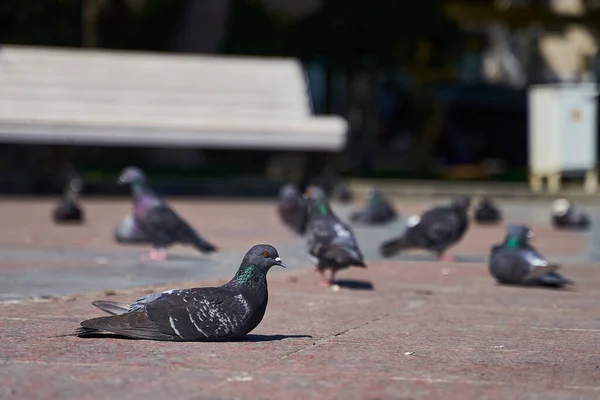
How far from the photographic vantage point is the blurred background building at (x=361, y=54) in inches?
1323

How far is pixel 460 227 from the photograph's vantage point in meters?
14.7

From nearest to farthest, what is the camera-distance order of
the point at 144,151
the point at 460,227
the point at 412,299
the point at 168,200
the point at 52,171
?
the point at 412,299, the point at 460,227, the point at 168,200, the point at 52,171, the point at 144,151

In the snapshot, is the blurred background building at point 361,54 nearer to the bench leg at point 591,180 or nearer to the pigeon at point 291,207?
the bench leg at point 591,180

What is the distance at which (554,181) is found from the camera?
98.3ft

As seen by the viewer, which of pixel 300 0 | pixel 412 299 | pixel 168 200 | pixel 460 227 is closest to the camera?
pixel 412 299

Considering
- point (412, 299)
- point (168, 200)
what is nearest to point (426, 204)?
point (168, 200)

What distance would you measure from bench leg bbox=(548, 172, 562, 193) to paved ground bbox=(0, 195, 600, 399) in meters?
13.8

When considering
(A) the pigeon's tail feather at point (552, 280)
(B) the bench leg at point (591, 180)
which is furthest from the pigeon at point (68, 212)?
(B) the bench leg at point (591, 180)

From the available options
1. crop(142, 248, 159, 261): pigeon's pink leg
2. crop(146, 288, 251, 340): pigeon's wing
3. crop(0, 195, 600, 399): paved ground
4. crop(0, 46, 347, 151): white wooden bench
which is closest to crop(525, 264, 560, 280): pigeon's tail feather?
crop(0, 195, 600, 399): paved ground

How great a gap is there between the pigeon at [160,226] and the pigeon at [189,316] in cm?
624

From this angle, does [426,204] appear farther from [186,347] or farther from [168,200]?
[186,347]

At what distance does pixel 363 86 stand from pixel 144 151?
6714mm

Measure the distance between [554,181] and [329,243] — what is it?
19.5 m

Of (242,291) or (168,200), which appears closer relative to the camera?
(242,291)
